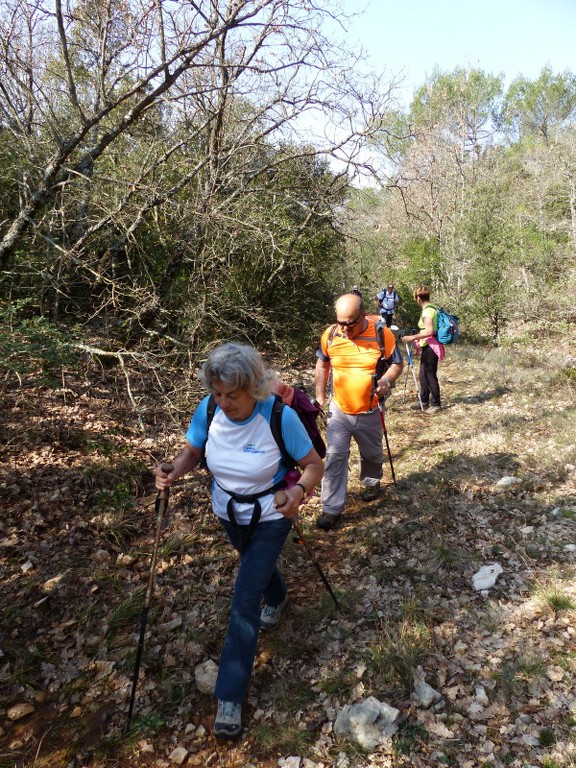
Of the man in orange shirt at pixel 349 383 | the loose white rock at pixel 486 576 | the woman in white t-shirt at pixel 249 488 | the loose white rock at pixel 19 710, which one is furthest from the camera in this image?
the man in orange shirt at pixel 349 383

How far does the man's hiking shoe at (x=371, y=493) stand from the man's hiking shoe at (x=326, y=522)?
590 millimetres

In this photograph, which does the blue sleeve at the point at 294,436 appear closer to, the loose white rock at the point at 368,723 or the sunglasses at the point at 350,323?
the loose white rock at the point at 368,723

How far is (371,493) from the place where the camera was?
527cm

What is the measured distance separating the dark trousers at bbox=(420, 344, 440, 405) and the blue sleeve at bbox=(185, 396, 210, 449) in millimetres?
5614

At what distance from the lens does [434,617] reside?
3498 mm

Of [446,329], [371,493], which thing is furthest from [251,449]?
[446,329]

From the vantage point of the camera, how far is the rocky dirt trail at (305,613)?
8.88 feet

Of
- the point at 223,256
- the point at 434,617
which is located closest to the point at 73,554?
the point at 434,617

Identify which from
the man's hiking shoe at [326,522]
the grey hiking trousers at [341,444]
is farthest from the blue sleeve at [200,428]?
the man's hiking shoe at [326,522]

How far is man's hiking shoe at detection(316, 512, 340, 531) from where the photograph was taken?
4770 millimetres

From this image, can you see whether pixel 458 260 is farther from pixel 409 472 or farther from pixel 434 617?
pixel 434 617

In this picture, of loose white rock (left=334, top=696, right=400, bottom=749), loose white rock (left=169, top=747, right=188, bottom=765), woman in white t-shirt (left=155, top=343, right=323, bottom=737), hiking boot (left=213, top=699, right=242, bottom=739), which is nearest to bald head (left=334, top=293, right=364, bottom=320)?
woman in white t-shirt (left=155, top=343, right=323, bottom=737)

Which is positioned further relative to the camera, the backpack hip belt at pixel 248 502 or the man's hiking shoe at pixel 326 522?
the man's hiking shoe at pixel 326 522

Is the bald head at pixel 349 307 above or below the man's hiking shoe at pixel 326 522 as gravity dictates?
above
